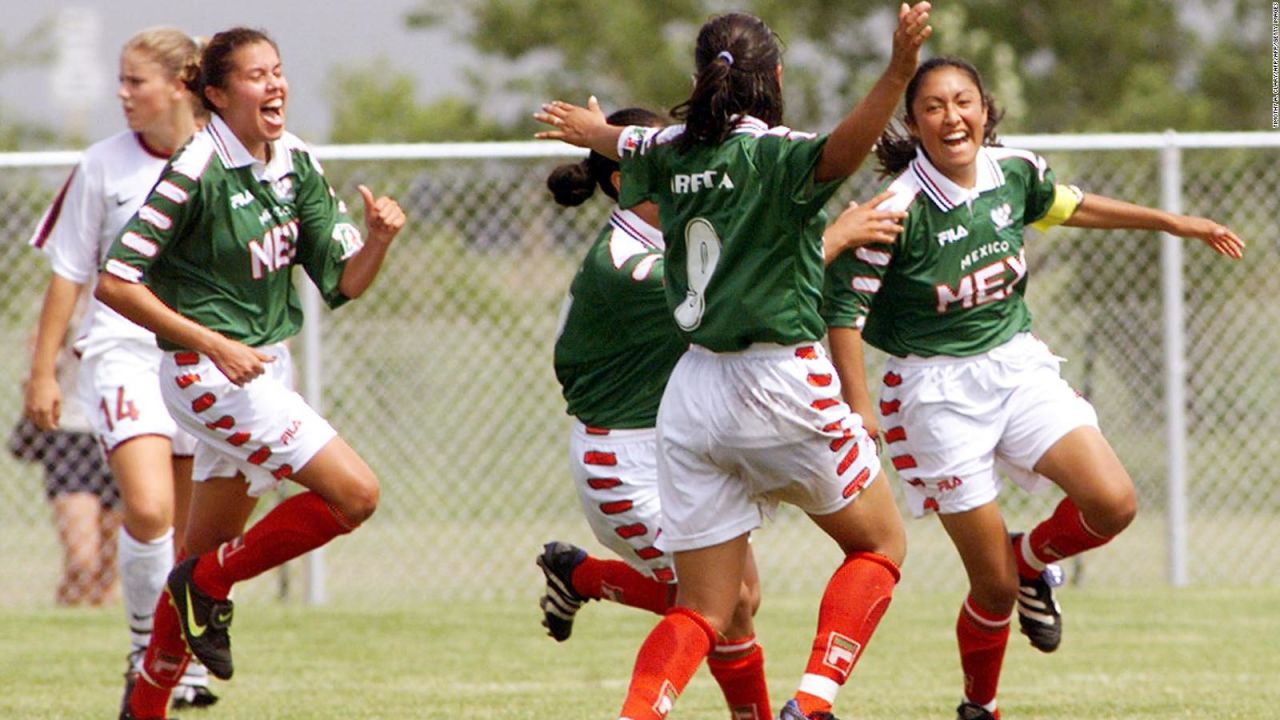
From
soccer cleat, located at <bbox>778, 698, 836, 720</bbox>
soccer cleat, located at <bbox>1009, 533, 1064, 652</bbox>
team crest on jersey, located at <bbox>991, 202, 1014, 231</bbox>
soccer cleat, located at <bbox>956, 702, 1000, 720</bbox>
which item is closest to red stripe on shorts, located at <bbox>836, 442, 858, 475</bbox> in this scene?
soccer cleat, located at <bbox>778, 698, 836, 720</bbox>

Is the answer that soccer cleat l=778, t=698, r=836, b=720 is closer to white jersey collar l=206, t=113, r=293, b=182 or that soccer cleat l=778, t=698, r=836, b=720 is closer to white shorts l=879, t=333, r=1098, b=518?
white shorts l=879, t=333, r=1098, b=518

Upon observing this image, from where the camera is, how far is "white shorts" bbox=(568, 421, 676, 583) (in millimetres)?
5340

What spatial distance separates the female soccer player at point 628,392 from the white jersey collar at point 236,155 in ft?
2.85

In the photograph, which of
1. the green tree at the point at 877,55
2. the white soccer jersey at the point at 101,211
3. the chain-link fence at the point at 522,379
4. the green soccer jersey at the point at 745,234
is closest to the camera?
the green soccer jersey at the point at 745,234

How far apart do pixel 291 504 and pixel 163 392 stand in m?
0.45

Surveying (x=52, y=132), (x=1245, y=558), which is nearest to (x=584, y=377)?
(x=1245, y=558)

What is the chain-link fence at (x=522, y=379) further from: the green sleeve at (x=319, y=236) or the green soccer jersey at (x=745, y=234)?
the green soccer jersey at (x=745, y=234)

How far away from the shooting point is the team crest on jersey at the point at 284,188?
5.46 m

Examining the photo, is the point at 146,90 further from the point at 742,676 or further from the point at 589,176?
the point at 742,676

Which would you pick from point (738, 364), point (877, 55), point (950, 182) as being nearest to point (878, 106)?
point (738, 364)

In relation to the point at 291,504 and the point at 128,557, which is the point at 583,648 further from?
the point at 291,504

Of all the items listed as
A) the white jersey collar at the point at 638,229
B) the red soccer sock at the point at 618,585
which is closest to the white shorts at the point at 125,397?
the red soccer sock at the point at 618,585

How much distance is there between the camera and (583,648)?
318 inches

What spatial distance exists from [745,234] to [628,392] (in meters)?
0.96
